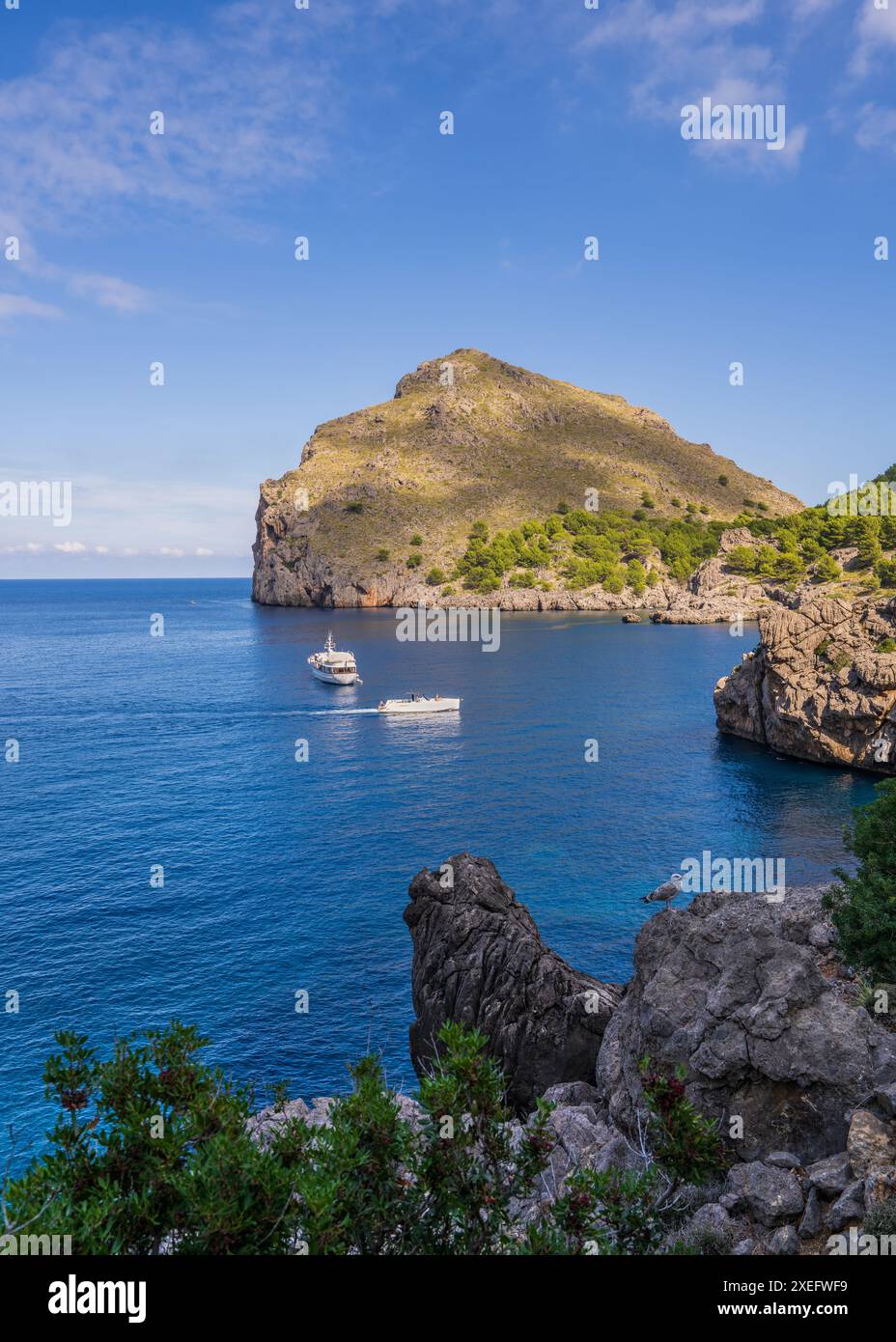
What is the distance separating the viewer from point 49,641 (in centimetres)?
19812

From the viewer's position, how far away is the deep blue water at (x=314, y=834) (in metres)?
38.5

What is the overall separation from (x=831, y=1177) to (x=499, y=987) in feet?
58.8

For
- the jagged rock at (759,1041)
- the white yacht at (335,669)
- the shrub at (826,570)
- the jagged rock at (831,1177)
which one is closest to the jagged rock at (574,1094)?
the jagged rock at (759,1041)

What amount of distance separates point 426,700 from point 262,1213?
3577 inches

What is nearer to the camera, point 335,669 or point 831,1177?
point 831,1177

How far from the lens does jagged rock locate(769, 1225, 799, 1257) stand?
1573 centimetres

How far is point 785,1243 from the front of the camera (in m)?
15.9

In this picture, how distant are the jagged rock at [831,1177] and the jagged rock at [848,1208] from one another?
Result: 45 centimetres

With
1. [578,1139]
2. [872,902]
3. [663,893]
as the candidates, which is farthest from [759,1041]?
[663,893]

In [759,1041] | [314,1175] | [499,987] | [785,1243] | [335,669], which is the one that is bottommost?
[499,987]

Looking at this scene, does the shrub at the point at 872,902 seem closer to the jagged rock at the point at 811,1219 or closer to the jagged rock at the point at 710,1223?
the jagged rock at the point at 811,1219

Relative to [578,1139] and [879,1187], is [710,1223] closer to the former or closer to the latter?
[879,1187]
